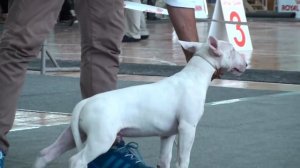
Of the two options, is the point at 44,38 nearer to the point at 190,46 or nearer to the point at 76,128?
the point at 76,128

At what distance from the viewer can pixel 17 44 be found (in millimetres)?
3461

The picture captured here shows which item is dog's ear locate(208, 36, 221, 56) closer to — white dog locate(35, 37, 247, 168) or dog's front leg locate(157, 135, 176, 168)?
white dog locate(35, 37, 247, 168)

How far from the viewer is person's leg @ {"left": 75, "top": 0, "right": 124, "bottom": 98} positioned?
3.69 m

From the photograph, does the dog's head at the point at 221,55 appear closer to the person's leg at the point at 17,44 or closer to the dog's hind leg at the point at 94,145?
the dog's hind leg at the point at 94,145

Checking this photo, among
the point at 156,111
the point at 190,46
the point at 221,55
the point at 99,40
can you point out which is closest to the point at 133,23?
the point at 99,40

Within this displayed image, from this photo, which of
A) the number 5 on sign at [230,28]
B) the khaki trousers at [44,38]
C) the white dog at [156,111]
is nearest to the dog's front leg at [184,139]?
the white dog at [156,111]

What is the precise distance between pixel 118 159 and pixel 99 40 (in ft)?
1.76

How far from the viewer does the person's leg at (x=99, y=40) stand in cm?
369

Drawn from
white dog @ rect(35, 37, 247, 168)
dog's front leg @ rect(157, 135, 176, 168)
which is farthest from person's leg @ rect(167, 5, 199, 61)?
dog's front leg @ rect(157, 135, 176, 168)

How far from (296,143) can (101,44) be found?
1397mm

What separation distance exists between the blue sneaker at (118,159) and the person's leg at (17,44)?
39 cm

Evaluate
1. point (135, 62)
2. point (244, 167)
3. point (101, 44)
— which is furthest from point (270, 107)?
point (135, 62)

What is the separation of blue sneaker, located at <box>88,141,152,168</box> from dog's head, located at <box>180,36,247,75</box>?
511mm

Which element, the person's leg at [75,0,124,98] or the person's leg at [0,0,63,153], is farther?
the person's leg at [75,0,124,98]
